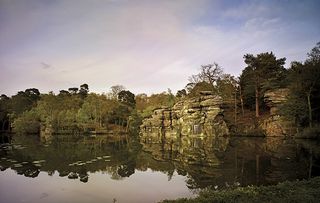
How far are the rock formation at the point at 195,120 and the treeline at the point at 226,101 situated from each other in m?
4.04

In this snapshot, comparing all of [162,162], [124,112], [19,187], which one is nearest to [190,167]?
[162,162]

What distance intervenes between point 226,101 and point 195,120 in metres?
9.79

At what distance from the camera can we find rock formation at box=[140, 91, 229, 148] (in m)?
56.9

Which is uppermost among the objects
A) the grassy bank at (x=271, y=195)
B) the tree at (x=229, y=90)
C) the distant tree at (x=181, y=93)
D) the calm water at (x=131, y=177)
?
the distant tree at (x=181, y=93)

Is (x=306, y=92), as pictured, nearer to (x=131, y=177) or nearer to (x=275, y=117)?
(x=275, y=117)

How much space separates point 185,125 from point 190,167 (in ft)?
131

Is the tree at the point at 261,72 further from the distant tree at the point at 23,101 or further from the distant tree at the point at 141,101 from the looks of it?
the distant tree at the point at 23,101

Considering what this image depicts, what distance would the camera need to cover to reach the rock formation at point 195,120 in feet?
187

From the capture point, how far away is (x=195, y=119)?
5847 cm

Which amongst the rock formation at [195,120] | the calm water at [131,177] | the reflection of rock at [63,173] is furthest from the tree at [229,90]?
the reflection of rock at [63,173]

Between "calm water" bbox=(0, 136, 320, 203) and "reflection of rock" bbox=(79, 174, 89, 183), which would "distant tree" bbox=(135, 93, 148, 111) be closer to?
"calm water" bbox=(0, 136, 320, 203)

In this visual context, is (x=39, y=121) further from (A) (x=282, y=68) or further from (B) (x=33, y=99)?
(A) (x=282, y=68)

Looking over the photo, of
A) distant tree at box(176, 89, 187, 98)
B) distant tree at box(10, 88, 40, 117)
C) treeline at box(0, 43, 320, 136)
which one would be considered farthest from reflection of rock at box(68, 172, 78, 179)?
distant tree at box(10, 88, 40, 117)

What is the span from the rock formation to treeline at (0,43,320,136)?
159 inches
